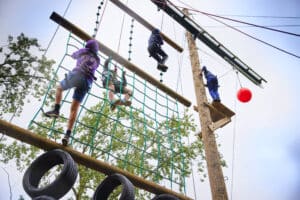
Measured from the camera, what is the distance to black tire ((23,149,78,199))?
2.04 m

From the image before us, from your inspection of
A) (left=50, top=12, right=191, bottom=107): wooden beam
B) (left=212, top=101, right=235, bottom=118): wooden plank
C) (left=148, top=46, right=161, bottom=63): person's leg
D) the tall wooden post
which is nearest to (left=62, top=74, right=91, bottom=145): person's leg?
(left=50, top=12, right=191, bottom=107): wooden beam

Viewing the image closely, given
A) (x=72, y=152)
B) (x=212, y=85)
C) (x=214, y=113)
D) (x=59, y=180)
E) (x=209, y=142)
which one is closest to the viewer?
(x=59, y=180)

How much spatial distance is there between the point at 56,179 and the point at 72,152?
0.31 m

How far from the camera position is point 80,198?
31.7ft

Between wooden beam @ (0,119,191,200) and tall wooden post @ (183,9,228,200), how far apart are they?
70 centimetres

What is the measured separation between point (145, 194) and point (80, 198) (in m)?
2.58

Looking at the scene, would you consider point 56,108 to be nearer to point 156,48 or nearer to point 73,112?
point 73,112

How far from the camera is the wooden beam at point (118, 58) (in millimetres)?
3527

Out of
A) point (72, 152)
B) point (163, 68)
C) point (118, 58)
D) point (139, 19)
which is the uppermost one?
point (139, 19)

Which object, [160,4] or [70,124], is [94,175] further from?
[70,124]

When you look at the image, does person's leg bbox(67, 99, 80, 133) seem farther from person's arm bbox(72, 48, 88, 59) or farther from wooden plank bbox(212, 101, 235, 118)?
wooden plank bbox(212, 101, 235, 118)

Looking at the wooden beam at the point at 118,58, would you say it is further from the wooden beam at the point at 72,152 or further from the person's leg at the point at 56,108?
the wooden beam at the point at 72,152

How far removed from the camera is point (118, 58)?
12.9 ft

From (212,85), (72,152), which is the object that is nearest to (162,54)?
(212,85)
